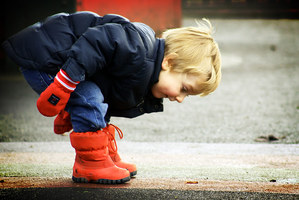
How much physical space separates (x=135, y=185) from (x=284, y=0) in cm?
839

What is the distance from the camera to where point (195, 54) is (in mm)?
1810

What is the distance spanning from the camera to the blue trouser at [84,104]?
66.6 inches

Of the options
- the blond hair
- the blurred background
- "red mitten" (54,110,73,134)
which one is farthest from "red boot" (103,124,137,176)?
the blurred background

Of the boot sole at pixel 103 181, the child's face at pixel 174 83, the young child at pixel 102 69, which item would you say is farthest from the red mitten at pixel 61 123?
the child's face at pixel 174 83

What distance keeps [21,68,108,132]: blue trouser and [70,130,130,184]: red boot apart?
4 centimetres

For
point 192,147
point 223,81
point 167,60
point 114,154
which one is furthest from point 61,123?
point 223,81

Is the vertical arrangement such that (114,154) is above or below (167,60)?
below

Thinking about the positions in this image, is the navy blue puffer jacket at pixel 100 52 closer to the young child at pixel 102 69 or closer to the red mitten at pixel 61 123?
the young child at pixel 102 69

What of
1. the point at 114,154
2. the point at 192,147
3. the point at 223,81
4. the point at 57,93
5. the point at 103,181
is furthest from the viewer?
the point at 223,81

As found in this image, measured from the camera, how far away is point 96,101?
1707 millimetres

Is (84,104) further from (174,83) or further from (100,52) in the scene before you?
(174,83)

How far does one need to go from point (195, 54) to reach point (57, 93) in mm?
658

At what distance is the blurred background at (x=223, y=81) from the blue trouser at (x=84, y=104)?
0.55m

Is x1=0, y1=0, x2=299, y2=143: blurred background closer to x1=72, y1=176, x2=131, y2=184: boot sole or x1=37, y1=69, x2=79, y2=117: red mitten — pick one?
x1=37, y1=69, x2=79, y2=117: red mitten
